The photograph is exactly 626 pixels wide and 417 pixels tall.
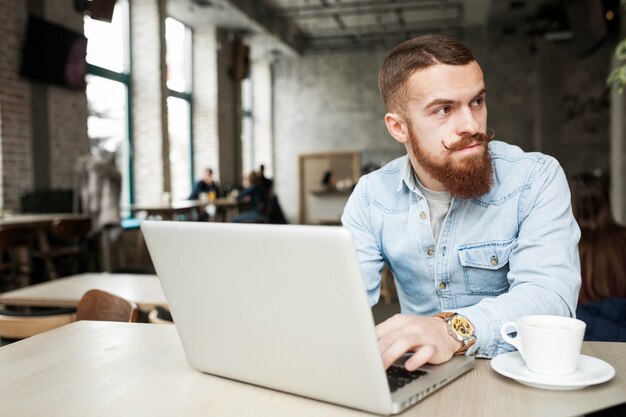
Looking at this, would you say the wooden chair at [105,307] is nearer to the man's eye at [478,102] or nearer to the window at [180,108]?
the man's eye at [478,102]

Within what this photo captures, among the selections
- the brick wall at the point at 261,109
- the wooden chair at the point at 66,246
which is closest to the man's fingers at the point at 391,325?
the wooden chair at the point at 66,246

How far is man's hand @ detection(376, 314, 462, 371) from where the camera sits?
92cm

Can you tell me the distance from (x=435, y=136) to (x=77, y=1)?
649 cm

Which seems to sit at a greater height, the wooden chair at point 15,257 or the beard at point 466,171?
the beard at point 466,171

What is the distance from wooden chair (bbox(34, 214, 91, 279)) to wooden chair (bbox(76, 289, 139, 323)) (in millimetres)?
3961

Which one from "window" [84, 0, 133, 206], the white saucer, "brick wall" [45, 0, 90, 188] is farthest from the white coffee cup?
"window" [84, 0, 133, 206]

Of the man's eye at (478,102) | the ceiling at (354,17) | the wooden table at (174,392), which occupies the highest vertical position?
the ceiling at (354,17)

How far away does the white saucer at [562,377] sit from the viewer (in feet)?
2.86

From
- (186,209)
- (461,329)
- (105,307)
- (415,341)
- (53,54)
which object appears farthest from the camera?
(186,209)

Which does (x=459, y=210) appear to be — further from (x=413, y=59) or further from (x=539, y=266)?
(x=413, y=59)

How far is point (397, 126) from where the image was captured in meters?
1.46

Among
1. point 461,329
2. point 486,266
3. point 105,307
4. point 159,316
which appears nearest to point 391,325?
point 461,329

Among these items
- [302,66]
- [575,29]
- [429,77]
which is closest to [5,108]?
[429,77]

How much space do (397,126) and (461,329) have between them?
1.86ft
